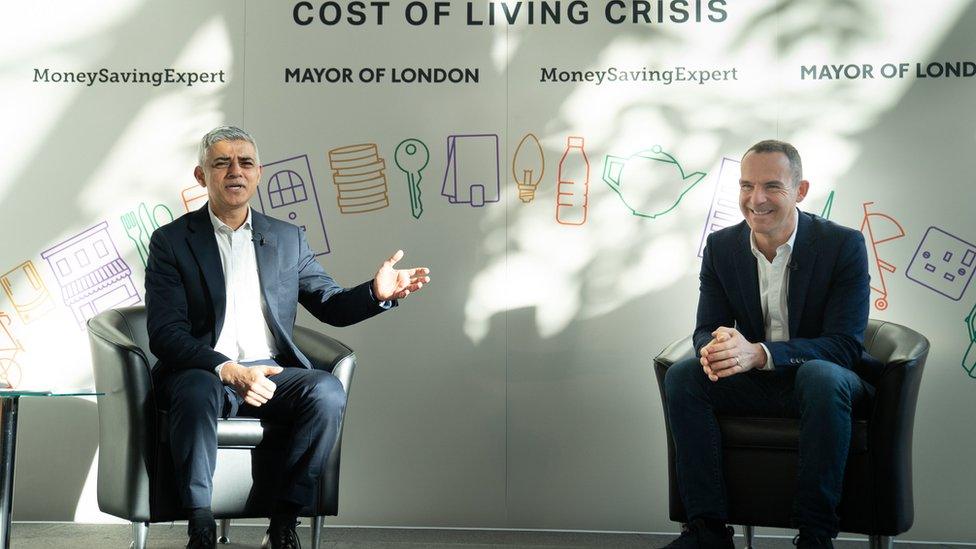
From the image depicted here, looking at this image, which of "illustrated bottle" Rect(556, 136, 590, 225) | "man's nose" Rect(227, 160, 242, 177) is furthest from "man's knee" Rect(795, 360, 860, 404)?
"man's nose" Rect(227, 160, 242, 177)

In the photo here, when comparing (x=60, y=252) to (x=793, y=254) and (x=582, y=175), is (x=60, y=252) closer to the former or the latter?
(x=582, y=175)

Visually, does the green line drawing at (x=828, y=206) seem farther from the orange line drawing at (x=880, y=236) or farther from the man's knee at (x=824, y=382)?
the man's knee at (x=824, y=382)

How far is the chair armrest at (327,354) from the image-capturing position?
3.33 metres

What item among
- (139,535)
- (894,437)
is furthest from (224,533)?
(894,437)

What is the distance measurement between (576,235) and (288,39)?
60.2 inches

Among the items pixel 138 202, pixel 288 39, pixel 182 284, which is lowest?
pixel 182 284

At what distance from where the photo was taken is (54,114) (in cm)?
429

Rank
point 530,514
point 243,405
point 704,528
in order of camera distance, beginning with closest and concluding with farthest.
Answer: point 704,528 < point 243,405 < point 530,514

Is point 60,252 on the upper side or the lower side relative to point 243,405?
upper

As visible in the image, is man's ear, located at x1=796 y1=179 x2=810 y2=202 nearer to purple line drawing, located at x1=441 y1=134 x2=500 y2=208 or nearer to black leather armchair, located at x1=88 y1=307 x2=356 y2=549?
purple line drawing, located at x1=441 y1=134 x2=500 y2=208

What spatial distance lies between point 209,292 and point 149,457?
58 centimetres

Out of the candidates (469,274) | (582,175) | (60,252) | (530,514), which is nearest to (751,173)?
(582,175)

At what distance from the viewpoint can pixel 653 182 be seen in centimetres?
412

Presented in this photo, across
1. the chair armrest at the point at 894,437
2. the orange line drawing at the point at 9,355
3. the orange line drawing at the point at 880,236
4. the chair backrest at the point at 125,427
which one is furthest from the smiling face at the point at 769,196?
the orange line drawing at the point at 9,355
